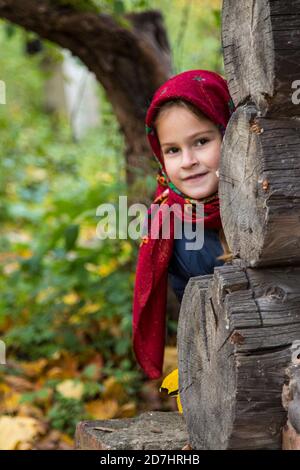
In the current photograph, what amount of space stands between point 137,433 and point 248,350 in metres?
0.63

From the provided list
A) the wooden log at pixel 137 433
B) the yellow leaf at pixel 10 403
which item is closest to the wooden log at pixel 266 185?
the wooden log at pixel 137 433

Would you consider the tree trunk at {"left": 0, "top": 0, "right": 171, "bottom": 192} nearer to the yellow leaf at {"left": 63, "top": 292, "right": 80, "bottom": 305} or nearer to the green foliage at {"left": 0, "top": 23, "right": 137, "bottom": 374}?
the green foliage at {"left": 0, "top": 23, "right": 137, "bottom": 374}

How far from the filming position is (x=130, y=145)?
4.75 m

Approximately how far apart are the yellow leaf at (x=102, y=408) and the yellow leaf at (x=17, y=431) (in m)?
0.31

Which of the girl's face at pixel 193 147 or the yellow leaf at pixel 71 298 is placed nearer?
the girl's face at pixel 193 147

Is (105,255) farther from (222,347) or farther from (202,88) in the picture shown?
(222,347)

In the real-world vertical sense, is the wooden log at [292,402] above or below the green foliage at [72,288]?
below

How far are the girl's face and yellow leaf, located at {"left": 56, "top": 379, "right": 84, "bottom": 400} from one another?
1984 millimetres

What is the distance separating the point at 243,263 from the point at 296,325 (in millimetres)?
234

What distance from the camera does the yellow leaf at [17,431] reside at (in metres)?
3.76

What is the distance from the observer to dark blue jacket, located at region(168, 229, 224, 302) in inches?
113

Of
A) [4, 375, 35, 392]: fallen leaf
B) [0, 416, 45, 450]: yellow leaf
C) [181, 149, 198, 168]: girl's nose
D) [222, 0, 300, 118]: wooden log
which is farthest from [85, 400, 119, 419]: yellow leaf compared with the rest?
[222, 0, 300, 118]: wooden log

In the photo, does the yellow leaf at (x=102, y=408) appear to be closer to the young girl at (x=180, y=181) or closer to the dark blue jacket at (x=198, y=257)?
the young girl at (x=180, y=181)
